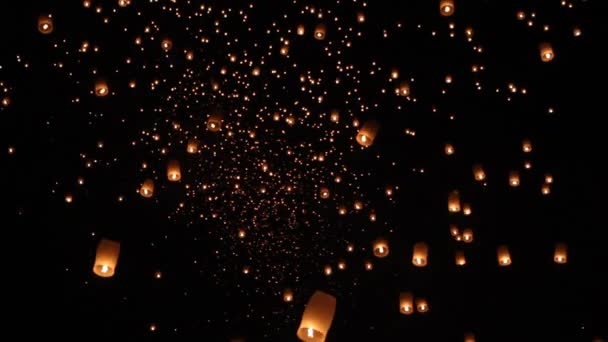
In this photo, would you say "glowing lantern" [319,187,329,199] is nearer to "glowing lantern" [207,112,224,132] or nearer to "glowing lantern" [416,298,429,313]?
"glowing lantern" [207,112,224,132]

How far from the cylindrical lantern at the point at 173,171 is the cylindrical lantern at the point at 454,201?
169cm

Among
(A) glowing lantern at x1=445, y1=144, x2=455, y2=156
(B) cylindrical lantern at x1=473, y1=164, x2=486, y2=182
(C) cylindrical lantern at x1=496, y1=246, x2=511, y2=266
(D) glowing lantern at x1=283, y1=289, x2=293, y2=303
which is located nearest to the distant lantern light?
(A) glowing lantern at x1=445, y1=144, x2=455, y2=156

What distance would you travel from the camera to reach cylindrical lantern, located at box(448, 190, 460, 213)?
4328 millimetres

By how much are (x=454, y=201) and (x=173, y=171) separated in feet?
5.72

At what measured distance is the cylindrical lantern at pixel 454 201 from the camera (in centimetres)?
433

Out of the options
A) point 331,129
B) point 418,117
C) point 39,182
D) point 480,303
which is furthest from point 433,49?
point 39,182

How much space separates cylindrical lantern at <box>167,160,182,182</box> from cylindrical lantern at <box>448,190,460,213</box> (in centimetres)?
169

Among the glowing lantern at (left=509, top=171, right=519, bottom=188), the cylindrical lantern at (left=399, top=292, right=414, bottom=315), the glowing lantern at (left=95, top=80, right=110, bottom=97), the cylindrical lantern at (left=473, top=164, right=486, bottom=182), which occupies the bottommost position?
the cylindrical lantern at (left=399, top=292, right=414, bottom=315)

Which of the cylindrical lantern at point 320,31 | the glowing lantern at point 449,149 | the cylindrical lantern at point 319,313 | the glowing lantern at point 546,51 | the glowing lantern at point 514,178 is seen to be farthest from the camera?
the glowing lantern at point 514,178

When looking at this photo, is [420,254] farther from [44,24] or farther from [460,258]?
[44,24]

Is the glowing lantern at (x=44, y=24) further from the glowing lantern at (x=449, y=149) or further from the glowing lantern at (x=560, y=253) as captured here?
the glowing lantern at (x=560, y=253)

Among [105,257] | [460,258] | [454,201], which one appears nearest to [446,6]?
[454,201]

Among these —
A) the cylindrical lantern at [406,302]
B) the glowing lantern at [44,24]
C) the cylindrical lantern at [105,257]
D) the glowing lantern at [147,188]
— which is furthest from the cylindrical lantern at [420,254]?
the glowing lantern at [44,24]

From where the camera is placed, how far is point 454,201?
4344 millimetres
